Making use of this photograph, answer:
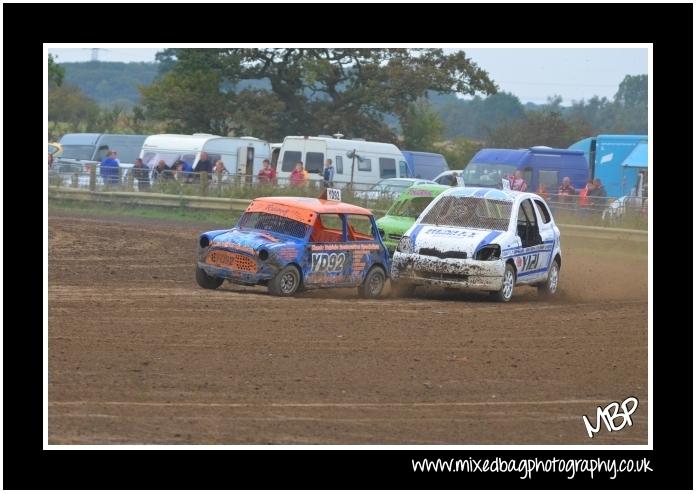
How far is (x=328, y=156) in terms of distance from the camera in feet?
109

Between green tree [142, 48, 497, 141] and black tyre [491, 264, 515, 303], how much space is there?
986 inches

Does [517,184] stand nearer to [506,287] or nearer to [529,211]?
[529,211]

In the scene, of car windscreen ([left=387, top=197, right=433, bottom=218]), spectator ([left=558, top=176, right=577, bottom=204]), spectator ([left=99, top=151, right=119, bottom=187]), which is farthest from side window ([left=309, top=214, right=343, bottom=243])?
spectator ([left=99, top=151, right=119, bottom=187])

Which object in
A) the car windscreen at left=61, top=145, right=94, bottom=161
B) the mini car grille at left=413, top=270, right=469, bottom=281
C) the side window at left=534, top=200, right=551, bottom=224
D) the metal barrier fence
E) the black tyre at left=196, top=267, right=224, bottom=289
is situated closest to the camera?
the black tyre at left=196, top=267, right=224, bottom=289

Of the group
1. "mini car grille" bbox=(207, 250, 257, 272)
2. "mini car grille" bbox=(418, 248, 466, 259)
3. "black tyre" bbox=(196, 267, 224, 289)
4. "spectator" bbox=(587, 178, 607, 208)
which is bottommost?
"black tyre" bbox=(196, 267, 224, 289)

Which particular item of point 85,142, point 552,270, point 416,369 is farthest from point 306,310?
point 85,142

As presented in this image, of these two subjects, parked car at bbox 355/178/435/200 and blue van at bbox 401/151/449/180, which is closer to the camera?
parked car at bbox 355/178/435/200

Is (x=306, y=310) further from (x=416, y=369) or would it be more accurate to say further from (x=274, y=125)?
(x=274, y=125)

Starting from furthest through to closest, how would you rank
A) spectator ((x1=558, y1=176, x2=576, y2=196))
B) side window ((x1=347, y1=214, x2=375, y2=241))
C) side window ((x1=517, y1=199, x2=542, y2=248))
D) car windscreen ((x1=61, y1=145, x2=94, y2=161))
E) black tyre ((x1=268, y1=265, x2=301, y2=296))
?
car windscreen ((x1=61, y1=145, x2=94, y2=161)) → spectator ((x1=558, y1=176, x2=576, y2=196)) → side window ((x1=517, y1=199, x2=542, y2=248)) → side window ((x1=347, y1=214, x2=375, y2=241)) → black tyre ((x1=268, y1=265, x2=301, y2=296))

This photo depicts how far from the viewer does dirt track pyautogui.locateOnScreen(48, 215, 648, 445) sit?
8531mm

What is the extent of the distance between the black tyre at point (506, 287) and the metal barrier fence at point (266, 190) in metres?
9.95

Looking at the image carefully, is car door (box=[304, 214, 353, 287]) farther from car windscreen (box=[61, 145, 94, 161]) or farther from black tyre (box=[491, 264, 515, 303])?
car windscreen (box=[61, 145, 94, 161])

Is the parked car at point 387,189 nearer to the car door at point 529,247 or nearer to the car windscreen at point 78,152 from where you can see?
the car door at point 529,247

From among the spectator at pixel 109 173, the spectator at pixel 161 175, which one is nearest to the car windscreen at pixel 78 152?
the spectator at pixel 109 173
